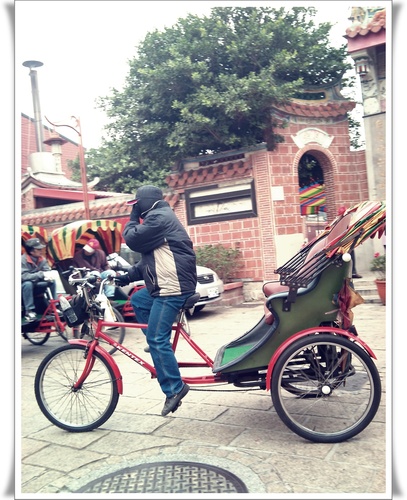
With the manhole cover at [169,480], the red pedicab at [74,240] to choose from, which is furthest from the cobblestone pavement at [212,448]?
the red pedicab at [74,240]

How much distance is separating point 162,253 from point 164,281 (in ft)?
0.66

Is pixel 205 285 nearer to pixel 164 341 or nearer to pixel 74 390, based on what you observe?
pixel 74 390

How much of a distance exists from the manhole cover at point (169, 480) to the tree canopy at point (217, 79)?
9093 mm

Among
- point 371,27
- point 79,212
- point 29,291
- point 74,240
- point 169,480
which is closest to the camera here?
point 169,480

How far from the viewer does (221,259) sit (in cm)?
1167

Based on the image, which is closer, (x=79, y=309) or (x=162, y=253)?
(x=162, y=253)

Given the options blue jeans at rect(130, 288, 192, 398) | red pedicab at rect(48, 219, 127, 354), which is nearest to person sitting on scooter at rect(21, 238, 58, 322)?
red pedicab at rect(48, 219, 127, 354)

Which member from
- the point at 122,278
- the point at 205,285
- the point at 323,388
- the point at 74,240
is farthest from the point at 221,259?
the point at 323,388

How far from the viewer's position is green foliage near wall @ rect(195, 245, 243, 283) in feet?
38.0

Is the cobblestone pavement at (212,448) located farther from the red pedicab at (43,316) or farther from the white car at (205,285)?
the white car at (205,285)

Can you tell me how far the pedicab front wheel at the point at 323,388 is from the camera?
3.22 metres

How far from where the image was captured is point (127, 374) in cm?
553

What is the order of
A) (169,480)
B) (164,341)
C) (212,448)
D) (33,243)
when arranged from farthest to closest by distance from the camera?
(33,243) < (164,341) < (212,448) < (169,480)

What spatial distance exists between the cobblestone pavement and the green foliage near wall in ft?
22.6
